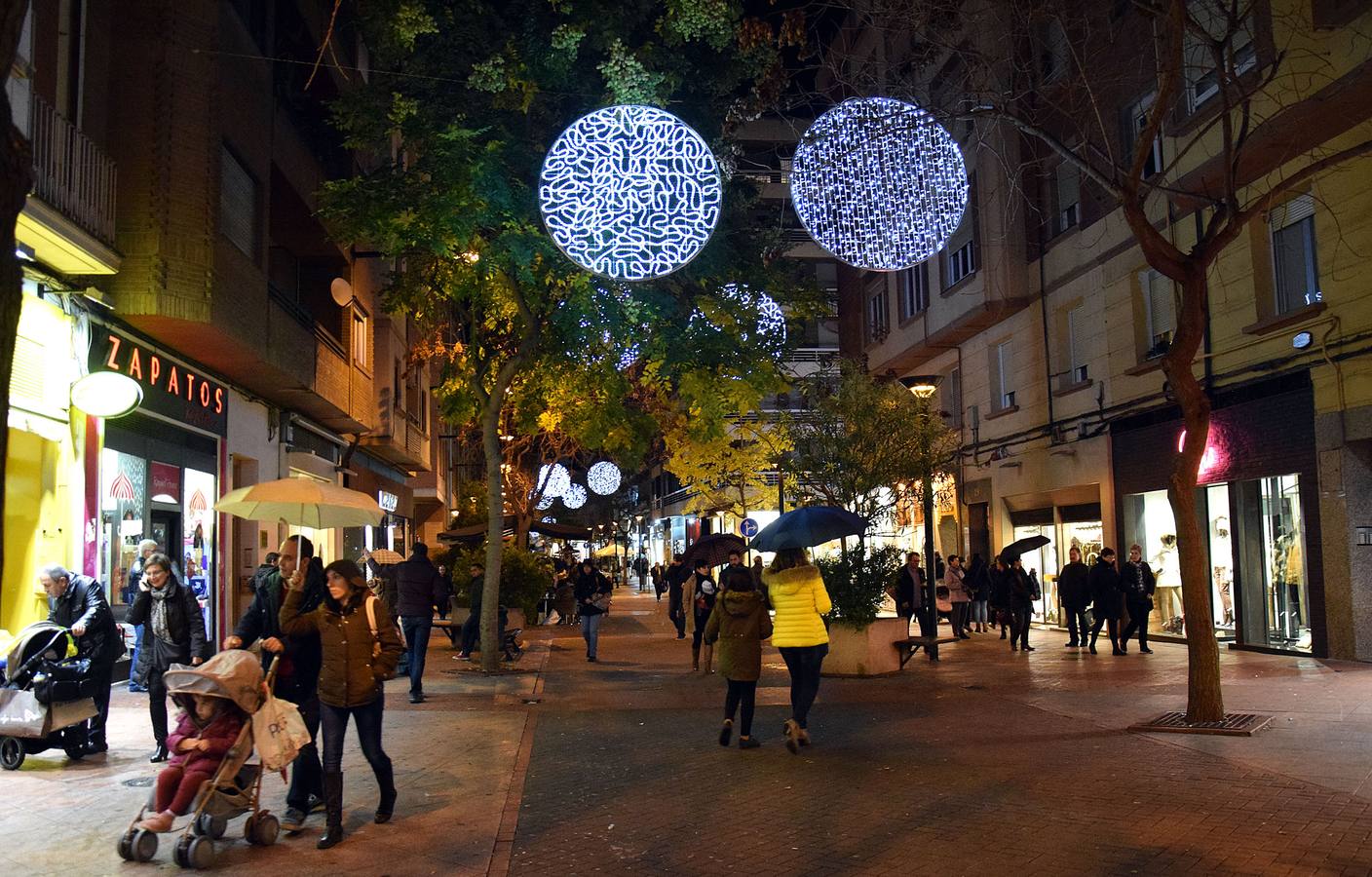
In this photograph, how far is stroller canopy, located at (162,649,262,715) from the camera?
21.6ft

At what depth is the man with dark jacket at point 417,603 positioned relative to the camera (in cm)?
1377

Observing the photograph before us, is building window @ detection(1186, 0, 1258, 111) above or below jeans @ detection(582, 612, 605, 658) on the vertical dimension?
above

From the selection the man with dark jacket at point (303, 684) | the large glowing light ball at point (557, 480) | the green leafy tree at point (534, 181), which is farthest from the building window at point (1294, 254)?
the large glowing light ball at point (557, 480)

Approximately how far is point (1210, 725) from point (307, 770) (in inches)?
298

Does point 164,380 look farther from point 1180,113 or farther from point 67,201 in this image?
point 1180,113

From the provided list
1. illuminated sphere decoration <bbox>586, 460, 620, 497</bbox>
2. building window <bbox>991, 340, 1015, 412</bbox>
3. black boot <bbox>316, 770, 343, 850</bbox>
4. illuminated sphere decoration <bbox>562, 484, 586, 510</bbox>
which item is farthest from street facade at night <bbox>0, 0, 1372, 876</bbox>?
illuminated sphere decoration <bbox>562, 484, 586, 510</bbox>

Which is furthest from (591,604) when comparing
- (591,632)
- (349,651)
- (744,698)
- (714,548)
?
(349,651)

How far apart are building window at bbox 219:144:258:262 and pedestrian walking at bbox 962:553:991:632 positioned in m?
14.6

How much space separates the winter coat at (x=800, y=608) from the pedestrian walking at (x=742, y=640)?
0.50 feet

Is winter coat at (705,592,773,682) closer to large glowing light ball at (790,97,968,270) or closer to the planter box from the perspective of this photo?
large glowing light ball at (790,97,968,270)

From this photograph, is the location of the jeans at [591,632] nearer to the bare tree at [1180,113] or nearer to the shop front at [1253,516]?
the shop front at [1253,516]

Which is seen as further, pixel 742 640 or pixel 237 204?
pixel 237 204

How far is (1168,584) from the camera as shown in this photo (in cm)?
2072

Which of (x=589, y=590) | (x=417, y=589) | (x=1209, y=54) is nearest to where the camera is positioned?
(x=417, y=589)
